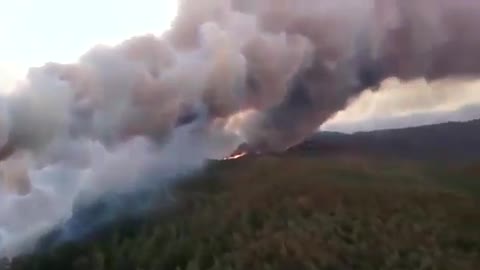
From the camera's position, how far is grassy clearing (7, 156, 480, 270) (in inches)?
1975

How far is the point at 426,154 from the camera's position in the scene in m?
86.2

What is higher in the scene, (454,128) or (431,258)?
(454,128)

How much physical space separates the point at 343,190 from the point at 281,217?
9157 mm

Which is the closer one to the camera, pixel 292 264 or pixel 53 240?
pixel 53 240

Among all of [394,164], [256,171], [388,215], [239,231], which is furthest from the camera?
[394,164]

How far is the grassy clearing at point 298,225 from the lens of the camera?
165ft

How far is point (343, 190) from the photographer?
216ft

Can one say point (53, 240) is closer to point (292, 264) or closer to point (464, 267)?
point (292, 264)

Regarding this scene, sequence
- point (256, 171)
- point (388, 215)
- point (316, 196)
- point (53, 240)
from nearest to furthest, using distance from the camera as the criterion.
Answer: point (53, 240)
point (388, 215)
point (316, 196)
point (256, 171)

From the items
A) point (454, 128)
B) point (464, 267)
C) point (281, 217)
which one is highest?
point (454, 128)

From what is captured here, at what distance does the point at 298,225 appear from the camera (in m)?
56.5

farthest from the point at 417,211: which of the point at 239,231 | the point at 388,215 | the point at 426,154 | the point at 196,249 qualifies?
the point at 426,154

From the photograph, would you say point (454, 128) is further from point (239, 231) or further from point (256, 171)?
point (239, 231)

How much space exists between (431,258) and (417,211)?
9779 millimetres
